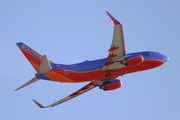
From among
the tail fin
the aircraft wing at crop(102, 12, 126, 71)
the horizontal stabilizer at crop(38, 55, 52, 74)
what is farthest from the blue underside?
the horizontal stabilizer at crop(38, 55, 52, 74)

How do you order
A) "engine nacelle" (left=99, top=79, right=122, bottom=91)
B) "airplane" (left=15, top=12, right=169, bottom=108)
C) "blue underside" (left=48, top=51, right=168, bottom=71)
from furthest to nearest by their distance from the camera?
1. "engine nacelle" (left=99, top=79, right=122, bottom=91)
2. "blue underside" (left=48, top=51, right=168, bottom=71)
3. "airplane" (left=15, top=12, right=169, bottom=108)

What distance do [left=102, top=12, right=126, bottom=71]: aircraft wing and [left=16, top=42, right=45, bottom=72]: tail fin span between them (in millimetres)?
11215

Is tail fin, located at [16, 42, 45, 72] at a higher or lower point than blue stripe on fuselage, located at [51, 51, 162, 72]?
higher

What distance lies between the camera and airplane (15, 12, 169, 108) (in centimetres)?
4222

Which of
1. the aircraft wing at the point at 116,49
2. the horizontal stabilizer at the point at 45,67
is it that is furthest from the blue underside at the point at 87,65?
the horizontal stabilizer at the point at 45,67

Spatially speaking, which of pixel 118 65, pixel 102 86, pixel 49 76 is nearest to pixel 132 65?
pixel 118 65

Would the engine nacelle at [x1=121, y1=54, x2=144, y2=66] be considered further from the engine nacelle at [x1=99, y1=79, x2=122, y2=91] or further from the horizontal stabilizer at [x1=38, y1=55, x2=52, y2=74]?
the horizontal stabilizer at [x1=38, y1=55, x2=52, y2=74]

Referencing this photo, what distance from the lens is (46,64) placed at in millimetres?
41062

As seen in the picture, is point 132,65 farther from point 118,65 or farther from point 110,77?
point 110,77

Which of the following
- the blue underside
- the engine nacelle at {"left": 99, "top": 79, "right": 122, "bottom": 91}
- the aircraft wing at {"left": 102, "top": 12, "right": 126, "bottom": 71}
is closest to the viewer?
the aircraft wing at {"left": 102, "top": 12, "right": 126, "bottom": 71}

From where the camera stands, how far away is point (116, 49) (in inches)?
1679

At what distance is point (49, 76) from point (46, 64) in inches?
115

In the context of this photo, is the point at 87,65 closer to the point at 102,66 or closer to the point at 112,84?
the point at 102,66

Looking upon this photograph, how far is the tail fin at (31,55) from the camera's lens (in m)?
44.7
